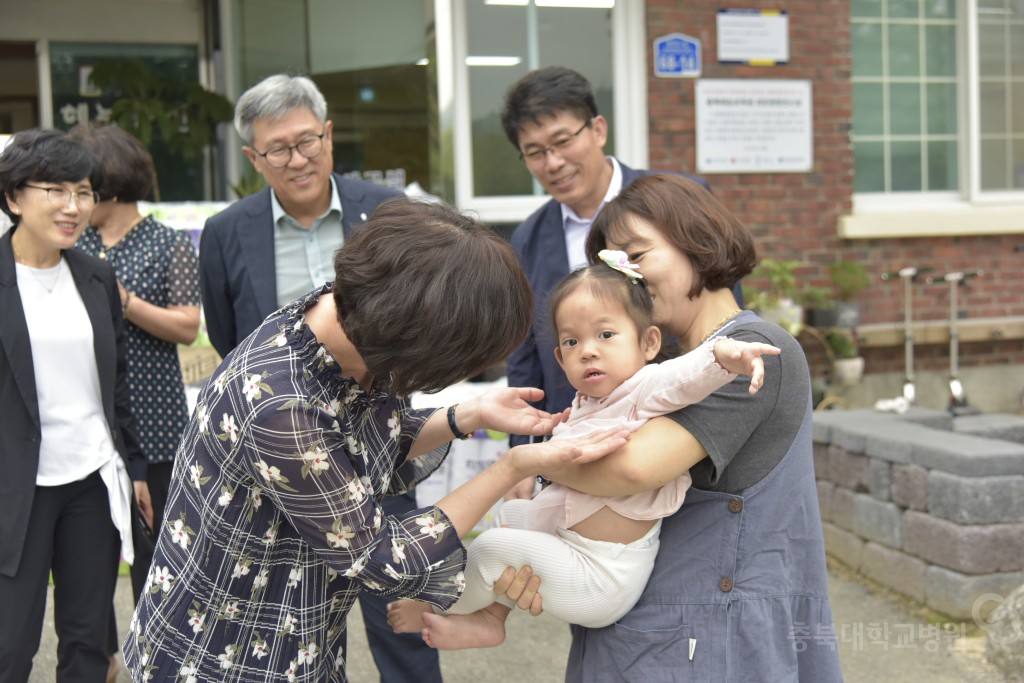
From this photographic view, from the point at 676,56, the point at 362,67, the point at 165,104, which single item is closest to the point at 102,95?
the point at 165,104

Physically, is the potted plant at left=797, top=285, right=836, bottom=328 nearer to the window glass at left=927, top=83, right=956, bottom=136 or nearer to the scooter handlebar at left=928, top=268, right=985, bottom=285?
the scooter handlebar at left=928, top=268, right=985, bottom=285

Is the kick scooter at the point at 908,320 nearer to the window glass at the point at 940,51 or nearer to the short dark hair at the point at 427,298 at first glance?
the window glass at the point at 940,51

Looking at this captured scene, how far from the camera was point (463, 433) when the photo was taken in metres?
2.19

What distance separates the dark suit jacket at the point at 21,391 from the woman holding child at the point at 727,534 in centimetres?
177

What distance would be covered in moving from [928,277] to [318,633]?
22.3ft

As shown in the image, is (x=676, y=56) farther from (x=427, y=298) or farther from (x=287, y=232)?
(x=427, y=298)

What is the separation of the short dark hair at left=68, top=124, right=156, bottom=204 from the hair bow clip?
2605 mm

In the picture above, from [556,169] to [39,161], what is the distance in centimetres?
165

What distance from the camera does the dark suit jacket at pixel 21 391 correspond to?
2.94 meters

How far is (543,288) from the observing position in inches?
134

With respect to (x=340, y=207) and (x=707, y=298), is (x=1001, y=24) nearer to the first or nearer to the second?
(x=340, y=207)

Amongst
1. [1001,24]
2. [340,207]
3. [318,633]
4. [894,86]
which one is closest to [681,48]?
[894,86]

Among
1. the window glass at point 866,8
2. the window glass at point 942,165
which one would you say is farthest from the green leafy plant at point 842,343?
the window glass at point 866,8

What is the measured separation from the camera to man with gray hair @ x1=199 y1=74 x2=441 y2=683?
3291mm
